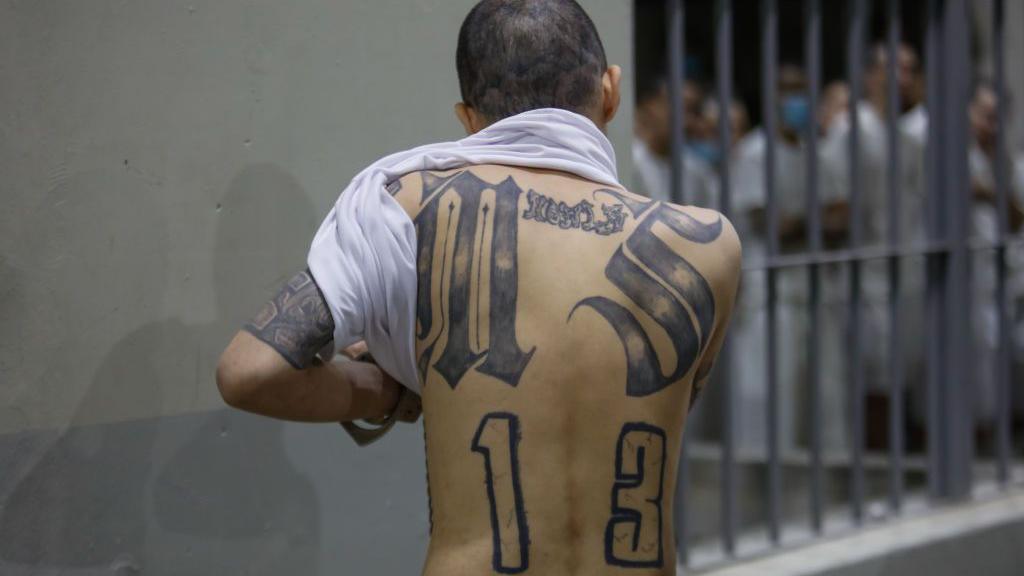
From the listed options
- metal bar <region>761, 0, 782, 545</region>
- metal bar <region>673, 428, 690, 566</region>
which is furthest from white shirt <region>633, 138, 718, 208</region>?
metal bar <region>673, 428, 690, 566</region>

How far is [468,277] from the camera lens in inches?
94.8

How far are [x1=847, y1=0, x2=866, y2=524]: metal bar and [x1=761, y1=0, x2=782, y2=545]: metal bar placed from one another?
42 centimetres

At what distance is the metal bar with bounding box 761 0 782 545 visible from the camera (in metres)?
4.73

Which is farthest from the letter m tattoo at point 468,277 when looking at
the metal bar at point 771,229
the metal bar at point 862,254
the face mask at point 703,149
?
the face mask at point 703,149

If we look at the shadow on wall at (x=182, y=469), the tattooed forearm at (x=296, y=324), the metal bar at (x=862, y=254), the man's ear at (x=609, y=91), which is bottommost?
the shadow on wall at (x=182, y=469)

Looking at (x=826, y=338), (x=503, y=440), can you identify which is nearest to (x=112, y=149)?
(x=503, y=440)

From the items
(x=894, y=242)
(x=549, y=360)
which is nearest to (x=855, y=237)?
(x=894, y=242)

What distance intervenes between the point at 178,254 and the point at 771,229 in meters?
2.35

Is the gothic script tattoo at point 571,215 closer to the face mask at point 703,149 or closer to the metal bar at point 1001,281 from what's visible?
the metal bar at point 1001,281

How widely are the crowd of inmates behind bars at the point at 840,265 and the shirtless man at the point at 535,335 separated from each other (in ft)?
11.9

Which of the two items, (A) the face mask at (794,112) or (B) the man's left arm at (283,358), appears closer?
(B) the man's left arm at (283,358)

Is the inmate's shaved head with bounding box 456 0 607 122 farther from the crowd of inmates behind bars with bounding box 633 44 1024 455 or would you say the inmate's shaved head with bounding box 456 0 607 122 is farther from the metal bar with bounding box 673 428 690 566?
the crowd of inmates behind bars with bounding box 633 44 1024 455

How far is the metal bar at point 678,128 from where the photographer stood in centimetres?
439

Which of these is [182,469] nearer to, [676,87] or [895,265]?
[676,87]
